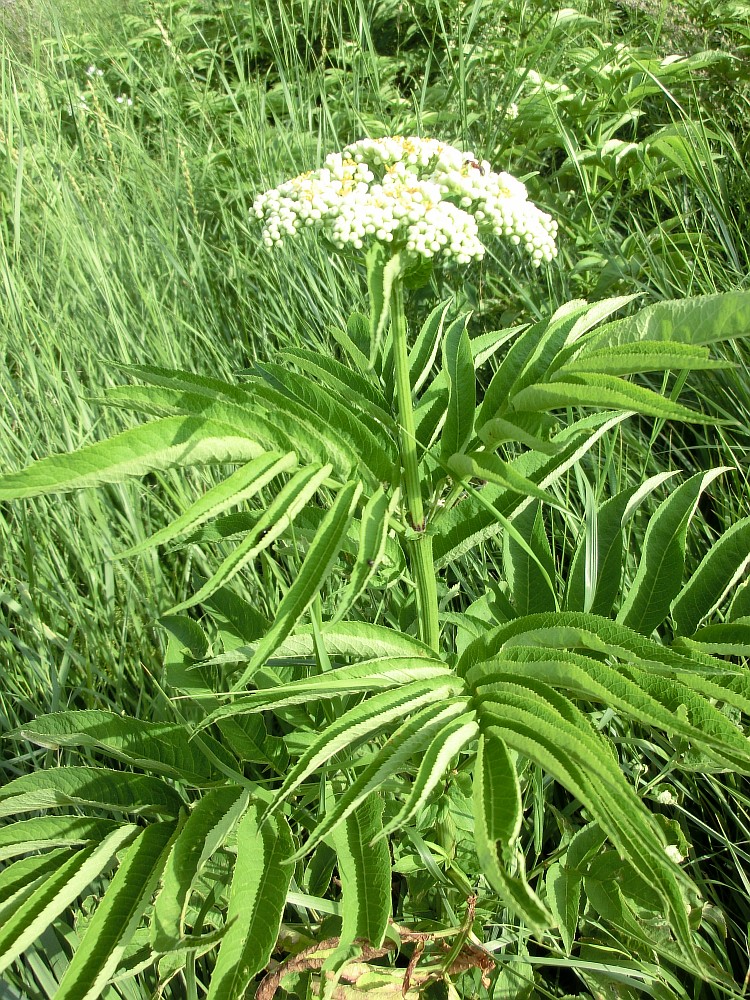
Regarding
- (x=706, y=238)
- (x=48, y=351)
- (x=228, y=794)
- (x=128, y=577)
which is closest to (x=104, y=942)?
(x=228, y=794)

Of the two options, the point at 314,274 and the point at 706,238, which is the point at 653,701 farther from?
the point at 706,238

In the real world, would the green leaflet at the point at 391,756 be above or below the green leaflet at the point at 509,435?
below

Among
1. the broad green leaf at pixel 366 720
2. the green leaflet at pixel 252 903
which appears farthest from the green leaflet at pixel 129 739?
the broad green leaf at pixel 366 720

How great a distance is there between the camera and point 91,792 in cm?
92

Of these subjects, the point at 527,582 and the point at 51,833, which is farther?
the point at 527,582

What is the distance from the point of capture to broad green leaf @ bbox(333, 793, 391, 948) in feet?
2.68

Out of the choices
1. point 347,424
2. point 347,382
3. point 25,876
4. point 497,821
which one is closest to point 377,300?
point 347,424

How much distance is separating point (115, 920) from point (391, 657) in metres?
0.36

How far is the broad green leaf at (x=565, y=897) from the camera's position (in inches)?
41.3

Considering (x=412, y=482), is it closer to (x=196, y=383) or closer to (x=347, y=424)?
(x=347, y=424)

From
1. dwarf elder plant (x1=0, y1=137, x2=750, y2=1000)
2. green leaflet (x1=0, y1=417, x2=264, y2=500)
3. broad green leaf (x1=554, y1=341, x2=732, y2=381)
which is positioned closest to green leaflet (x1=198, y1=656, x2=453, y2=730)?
dwarf elder plant (x1=0, y1=137, x2=750, y2=1000)

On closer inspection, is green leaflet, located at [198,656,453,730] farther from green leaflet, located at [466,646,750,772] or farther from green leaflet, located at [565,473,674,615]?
green leaflet, located at [565,473,674,615]

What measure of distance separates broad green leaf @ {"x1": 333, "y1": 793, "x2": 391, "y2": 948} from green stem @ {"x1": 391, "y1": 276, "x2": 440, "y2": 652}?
21cm

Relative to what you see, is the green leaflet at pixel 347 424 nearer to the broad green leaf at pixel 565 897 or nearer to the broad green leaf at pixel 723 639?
the broad green leaf at pixel 723 639
